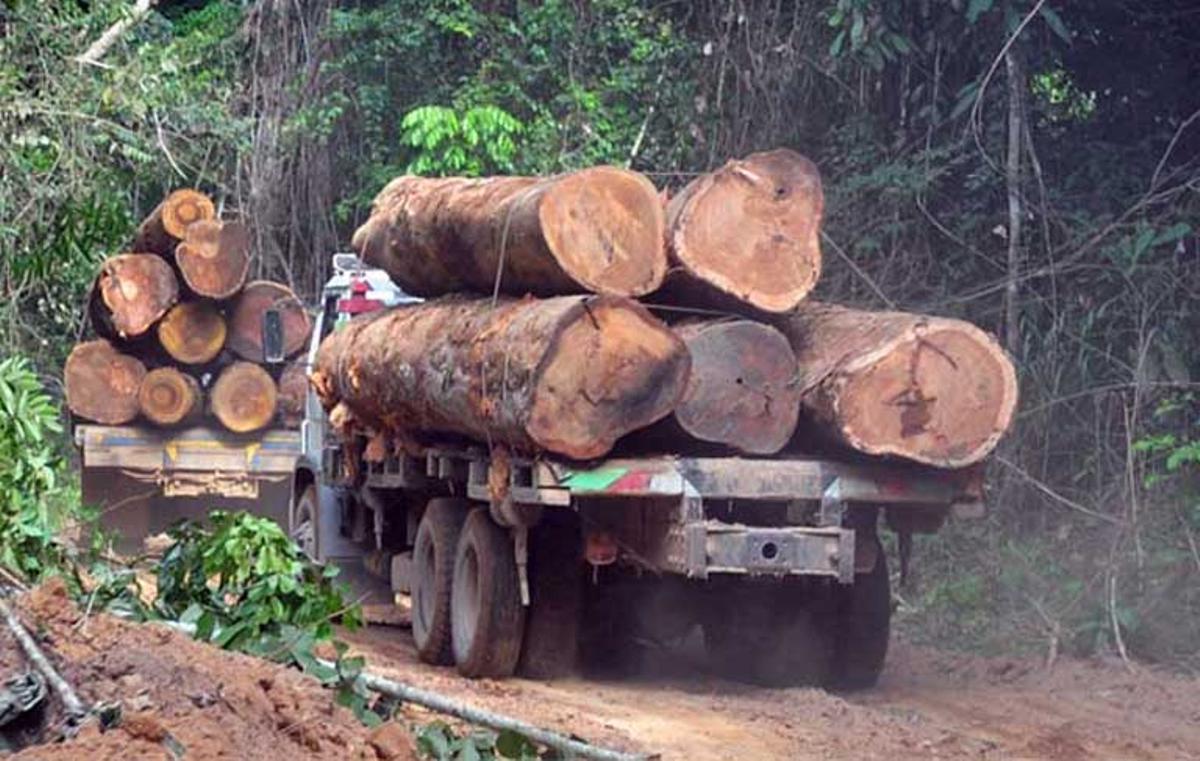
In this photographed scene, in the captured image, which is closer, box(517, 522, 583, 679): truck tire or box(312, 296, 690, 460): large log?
box(312, 296, 690, 460): large log

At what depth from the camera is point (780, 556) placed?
1040 cm

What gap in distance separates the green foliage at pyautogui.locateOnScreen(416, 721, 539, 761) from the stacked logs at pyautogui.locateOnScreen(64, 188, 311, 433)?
961cm

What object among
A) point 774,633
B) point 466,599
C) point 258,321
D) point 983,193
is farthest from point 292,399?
point 774,633

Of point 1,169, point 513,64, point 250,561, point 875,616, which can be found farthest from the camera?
point 513,64

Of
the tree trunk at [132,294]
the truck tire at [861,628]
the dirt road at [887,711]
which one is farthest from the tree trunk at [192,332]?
the truck tire at [861,628]

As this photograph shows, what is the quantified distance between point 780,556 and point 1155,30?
6.64m

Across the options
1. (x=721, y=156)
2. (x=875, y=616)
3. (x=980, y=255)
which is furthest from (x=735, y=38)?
(x=875, y=616)

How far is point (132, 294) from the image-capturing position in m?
17.6

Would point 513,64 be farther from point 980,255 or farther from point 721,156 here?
point 980,255

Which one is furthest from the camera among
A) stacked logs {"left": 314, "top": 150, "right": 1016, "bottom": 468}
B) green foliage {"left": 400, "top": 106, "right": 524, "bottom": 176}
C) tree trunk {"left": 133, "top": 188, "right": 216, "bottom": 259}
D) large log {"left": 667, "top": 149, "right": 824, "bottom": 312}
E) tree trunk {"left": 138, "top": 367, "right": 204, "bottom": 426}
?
green foliage {"left": 400, "top": 106, "right": 524, "bottom": 176}

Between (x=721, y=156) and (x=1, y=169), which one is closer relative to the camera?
(x=1, y=169)

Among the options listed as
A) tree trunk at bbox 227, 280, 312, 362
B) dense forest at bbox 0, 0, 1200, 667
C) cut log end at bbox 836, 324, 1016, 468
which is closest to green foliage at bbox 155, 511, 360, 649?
dense forest at bbox 0, 0, 1200, 667

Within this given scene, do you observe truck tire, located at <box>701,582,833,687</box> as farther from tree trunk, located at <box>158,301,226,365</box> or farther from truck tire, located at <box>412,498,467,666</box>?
tree trunk, located at <box>158,301,226,365</box>

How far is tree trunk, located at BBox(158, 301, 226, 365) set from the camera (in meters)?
17.9
